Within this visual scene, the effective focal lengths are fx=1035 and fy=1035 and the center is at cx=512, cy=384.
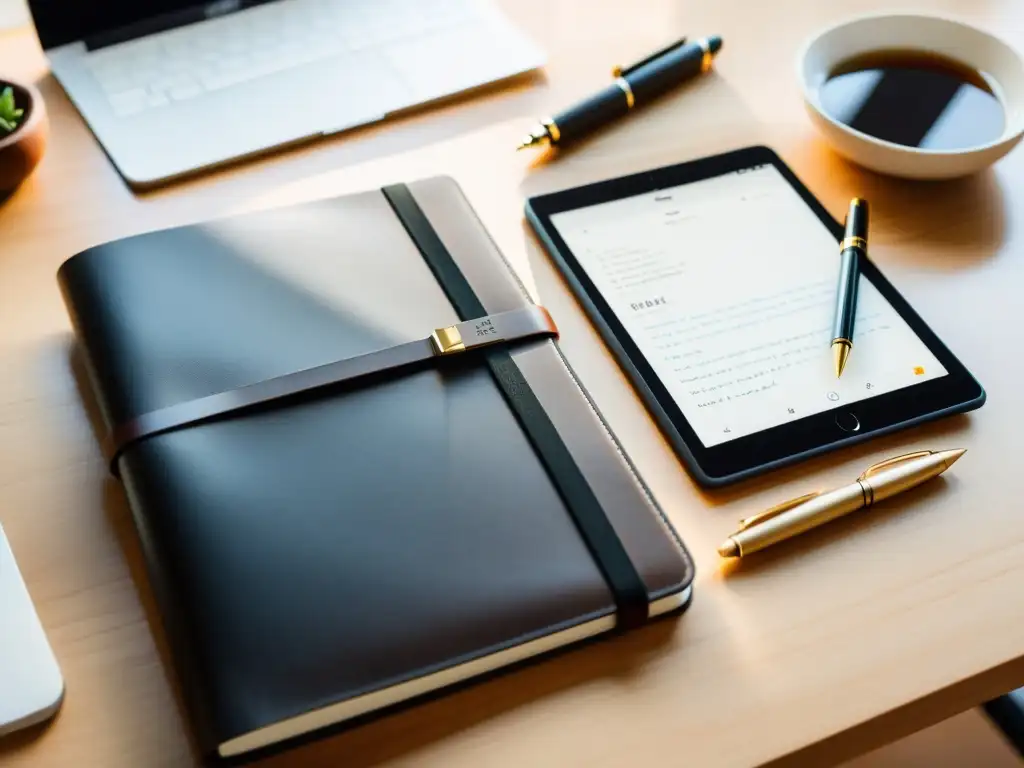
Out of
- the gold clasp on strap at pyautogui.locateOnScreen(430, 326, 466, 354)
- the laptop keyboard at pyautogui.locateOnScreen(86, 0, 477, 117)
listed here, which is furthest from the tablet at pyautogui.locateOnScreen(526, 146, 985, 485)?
the laptop keyboard at pyautogui.locateOnScreen(86, 0, 477, 117)

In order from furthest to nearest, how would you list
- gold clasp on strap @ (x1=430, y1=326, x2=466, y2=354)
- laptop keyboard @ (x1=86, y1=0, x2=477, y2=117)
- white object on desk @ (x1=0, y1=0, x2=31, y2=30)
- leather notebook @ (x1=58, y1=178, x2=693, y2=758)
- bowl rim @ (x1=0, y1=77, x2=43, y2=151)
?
1. white object on desk @ (x1=0, y1=0, x2=31, y2=30)
2. laptop keyboard @ (x1=86, y1=0, x2=477, y2=117)
3. bowl rim @ (x1=0, y1=77, x2=43, y2=151)
4. gold clasp on strap @ (x1=430, y1=326, x2=466, y2=354)
5. leather notebook @ (x1=58, y1=178, x2=693, y2=758)

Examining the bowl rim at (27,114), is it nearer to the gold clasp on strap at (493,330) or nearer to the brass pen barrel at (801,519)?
the gold clasp on strap at (493,330)

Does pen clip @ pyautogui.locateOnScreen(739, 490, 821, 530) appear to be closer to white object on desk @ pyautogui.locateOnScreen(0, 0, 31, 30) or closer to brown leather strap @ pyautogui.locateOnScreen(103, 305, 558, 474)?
brown leather strap @ pyautogui.locateOnScreen(103, 305, 558, 474)

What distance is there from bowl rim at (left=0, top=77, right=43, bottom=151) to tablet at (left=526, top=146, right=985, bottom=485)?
1.06 ft

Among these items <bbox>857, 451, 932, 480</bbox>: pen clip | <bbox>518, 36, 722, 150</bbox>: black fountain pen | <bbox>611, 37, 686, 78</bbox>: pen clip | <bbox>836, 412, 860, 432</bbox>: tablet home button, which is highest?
<bbox>611, 37, 686, 78</bbox>: pen clip

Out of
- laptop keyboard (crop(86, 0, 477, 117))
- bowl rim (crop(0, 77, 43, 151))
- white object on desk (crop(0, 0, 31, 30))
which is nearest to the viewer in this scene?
bowl rim (crop(0, 77, 43, 151))

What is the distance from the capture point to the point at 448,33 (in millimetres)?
813

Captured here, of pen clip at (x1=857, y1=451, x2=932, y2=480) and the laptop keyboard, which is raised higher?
the laptop keyboard

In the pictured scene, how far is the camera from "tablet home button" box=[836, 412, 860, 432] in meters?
0.57

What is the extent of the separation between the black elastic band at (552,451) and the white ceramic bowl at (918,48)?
0.94 ft

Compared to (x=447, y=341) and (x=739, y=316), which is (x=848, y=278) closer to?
(x=739, y=316)

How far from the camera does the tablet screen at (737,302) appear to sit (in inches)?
23.1

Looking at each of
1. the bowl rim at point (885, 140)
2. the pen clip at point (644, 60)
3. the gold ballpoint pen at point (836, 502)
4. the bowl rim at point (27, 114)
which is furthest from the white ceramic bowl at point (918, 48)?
the bowl rim at point (27, 114)

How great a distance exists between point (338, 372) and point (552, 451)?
0.38 feet
